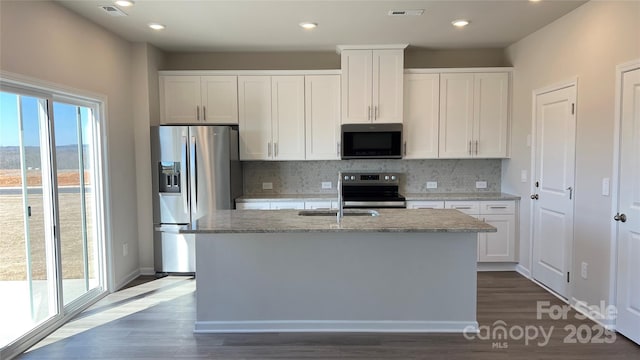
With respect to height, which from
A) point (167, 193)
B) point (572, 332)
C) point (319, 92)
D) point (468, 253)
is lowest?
point (572, 332)

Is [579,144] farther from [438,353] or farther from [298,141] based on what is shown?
[298,141]

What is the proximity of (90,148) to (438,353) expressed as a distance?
3.44 meters

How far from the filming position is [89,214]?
3.79 metres

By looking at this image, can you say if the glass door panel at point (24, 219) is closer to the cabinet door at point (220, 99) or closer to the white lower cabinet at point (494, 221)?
the cabinet door at point (220, 99)

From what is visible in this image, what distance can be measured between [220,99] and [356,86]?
1.60 m

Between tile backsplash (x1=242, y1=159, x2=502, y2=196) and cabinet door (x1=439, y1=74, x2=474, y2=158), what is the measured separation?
1.19 feet

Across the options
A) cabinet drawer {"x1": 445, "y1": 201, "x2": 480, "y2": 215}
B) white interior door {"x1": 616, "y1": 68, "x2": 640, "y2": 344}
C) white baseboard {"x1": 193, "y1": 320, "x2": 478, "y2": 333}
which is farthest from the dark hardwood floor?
cabinet drawer {"x1": 445, "y1": 201, "x2": 480, "y2": 215}

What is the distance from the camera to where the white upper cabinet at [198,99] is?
15.4 ft

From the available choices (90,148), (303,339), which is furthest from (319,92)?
(303,339)

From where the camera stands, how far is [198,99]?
4730 millimetres

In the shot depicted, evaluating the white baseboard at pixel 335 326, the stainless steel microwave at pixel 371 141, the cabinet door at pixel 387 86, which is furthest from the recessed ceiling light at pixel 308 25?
the white baseboard at pixel 335 326

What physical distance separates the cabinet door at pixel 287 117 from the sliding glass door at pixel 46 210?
1.88m

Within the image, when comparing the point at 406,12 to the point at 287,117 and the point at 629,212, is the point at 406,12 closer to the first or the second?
the point at 287,117

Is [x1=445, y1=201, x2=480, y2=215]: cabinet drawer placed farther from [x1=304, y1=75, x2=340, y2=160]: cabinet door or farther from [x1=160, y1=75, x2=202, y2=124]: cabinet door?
[x1=160, y1=75, x2=202, y2=124]: cabinet door
